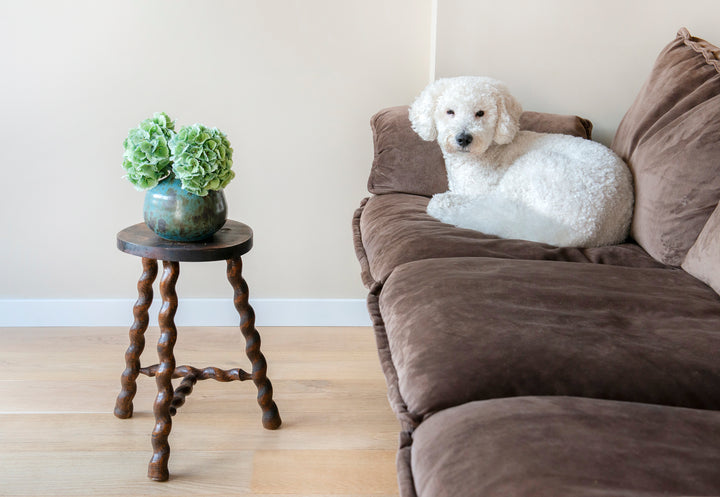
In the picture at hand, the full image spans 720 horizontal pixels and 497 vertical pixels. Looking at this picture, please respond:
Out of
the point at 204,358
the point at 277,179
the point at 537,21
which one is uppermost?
the point at 537,21

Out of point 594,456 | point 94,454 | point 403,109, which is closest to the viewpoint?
point 594,456

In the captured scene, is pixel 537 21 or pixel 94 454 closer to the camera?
pixel 94 454

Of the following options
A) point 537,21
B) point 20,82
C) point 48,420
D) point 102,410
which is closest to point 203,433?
point 102,410

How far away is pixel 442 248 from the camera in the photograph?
1.63 metres

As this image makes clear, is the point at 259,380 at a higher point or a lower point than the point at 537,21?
lower

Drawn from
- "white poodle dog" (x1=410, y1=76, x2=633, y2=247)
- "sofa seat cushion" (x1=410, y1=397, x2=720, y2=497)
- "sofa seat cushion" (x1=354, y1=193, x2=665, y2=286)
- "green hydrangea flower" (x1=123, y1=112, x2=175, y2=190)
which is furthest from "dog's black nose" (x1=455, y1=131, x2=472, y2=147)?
"sofa seat cushion" (x1=410, y1=397, x2=720, y2=497)

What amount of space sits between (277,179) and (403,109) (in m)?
0.59

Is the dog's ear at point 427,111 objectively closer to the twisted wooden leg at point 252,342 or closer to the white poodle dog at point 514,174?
the white poodle dog at point 514,174

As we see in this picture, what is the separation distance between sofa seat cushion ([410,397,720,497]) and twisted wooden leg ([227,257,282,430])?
895mm

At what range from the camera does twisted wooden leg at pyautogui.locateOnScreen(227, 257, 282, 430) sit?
5.71ft

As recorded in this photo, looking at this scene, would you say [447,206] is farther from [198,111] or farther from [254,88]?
[198,111]

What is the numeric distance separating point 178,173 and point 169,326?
1.28ft

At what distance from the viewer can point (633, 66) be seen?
2.36 meters

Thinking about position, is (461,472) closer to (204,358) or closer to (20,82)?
(204,358)
